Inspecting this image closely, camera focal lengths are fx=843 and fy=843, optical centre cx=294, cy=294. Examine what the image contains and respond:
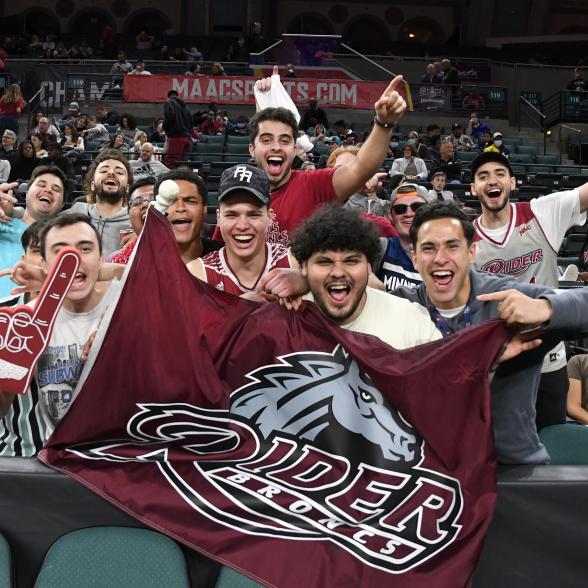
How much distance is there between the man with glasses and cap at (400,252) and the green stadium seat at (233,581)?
5.15 ft

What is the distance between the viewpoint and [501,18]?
29.2m

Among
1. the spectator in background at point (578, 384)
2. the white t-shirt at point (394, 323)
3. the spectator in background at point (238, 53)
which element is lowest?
the spectator in background at point (578, 384)

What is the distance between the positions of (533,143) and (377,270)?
1707 cm

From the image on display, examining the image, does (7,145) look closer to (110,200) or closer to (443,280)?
(110,200)

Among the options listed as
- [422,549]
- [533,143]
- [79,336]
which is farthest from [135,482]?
[533,143]

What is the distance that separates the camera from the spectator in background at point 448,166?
41.6ft

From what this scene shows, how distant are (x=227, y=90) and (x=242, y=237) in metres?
16.3

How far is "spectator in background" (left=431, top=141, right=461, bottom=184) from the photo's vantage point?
12688mm

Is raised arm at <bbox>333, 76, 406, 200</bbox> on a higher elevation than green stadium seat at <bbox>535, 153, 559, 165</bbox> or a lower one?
lower

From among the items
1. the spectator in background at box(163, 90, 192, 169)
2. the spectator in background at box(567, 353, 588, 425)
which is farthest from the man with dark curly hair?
the spectator in background at box(163, 90, 192, 169)

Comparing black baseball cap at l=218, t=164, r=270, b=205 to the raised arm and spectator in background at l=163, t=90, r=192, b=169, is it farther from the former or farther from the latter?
spectator in background at l=163, t=90, r=192, b=169

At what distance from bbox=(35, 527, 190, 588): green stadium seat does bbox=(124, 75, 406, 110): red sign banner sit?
16933mm

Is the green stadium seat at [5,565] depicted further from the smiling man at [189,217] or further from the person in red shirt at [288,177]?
the person in red shirt at [288,177]

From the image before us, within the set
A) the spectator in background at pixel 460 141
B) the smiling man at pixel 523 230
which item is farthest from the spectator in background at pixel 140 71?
the smiling man at pixel 523 230
